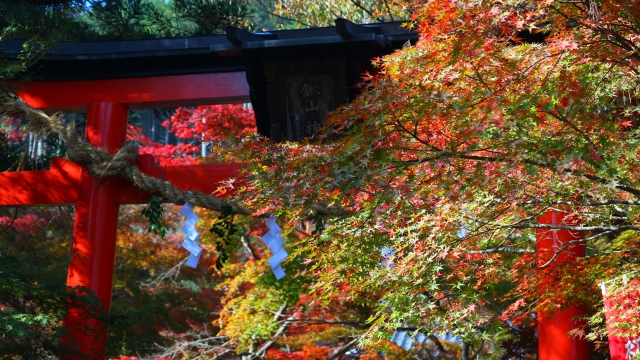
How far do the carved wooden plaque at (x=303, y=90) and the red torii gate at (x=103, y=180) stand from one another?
830 mm

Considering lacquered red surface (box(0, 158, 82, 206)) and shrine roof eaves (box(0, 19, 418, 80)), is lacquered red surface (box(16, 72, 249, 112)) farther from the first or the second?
lacquered red surface (box(0, 158, 82, 206))

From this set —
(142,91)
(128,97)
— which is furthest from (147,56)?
(128,97)

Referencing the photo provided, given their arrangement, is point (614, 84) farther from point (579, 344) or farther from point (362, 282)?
point (579, 344)

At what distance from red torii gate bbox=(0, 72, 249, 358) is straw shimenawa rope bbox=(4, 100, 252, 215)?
0.14 meters

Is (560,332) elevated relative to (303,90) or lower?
lower

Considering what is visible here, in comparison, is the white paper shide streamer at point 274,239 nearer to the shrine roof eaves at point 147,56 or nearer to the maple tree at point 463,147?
the shrine roof eaves at point 147,56

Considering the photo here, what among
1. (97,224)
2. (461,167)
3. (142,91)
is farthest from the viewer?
(142,91)

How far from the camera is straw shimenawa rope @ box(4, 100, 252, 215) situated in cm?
661

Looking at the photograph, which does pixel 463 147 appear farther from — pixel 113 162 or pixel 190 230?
pixel 113 162

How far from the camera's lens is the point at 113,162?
6.84 metres

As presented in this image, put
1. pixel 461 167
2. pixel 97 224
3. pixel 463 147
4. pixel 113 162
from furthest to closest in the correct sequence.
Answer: pixel 97 224 < pixel 113 162 < pixel 463 147 < pixel 461 167

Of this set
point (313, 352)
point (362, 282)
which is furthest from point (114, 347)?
point (362, 282)

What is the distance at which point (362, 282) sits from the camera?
4.82 meters

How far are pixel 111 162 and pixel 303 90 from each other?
1981 millimetres
